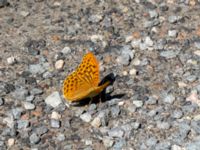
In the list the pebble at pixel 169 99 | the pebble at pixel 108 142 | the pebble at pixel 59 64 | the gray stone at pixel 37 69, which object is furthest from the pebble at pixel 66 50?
the pebble at pixel 108 142

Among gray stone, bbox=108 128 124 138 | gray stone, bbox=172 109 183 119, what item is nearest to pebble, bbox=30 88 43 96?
gray stone, bbox=108 128 124 138

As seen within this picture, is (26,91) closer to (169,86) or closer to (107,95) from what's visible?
(107,95)

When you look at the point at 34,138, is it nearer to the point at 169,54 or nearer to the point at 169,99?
the point at 169,99

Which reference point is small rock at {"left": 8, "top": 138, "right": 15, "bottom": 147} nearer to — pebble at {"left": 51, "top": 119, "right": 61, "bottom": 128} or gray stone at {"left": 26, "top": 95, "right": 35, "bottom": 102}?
pebble at {"left": 51, "top": 119, "right": 61, "bottom": 128}

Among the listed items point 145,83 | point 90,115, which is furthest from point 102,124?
point 145,83

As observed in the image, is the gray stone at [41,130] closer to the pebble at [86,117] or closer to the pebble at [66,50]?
the pebble at [86,117]

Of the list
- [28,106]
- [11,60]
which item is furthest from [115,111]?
[11,60]
